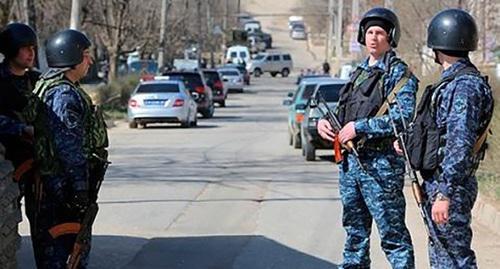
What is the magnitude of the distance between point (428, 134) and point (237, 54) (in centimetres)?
8786

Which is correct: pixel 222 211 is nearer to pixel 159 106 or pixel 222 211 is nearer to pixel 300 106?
pixel 300 106

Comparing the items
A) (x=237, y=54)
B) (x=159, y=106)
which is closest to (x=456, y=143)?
(x=159, y=106)

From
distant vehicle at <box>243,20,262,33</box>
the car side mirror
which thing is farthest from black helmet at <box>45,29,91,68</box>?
distant vehicle at <box>243,20,262,33</box>

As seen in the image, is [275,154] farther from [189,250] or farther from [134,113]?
[189,250]

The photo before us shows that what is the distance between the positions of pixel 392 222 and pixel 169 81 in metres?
26.5

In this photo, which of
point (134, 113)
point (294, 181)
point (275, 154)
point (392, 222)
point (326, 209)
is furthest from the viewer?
point (134, 113)

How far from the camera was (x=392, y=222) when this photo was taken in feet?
24.4

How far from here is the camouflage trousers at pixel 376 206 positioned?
7410 millimetres

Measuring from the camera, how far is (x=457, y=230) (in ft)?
22.1

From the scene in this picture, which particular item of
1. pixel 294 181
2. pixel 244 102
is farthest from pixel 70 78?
pixel 244 102

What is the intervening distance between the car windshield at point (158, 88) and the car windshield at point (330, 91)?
10.9m

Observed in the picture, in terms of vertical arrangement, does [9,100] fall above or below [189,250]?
above

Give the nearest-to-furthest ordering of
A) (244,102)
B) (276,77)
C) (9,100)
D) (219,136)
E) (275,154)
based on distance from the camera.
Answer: (9,100)
(275,154)
(219,136)
(244,102)
(276,77)

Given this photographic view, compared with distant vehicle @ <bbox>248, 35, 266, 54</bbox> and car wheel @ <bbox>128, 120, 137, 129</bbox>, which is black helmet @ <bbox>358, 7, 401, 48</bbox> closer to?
car wheel @ <bbox>128, 120, 137, 129</bbox>
